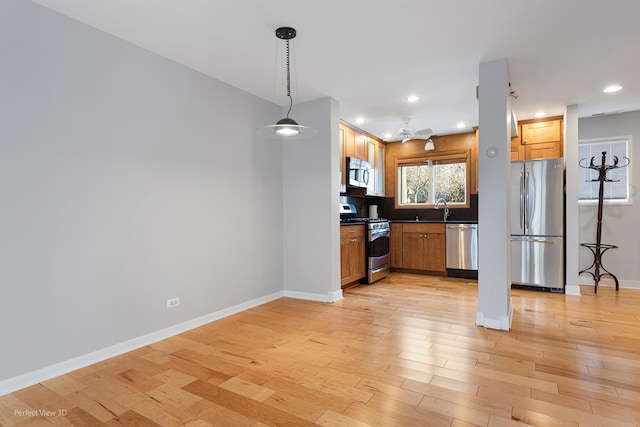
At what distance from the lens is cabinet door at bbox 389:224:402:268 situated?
598 cm

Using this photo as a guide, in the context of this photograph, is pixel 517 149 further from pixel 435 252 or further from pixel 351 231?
pixel 351 231

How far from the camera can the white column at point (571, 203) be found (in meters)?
4.41

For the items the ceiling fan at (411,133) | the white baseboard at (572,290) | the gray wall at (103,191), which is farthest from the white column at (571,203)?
the gray wall at (103,191)

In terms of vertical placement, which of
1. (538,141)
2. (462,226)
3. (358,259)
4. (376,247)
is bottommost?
(358,259)

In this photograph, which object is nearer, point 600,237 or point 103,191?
point 103,191

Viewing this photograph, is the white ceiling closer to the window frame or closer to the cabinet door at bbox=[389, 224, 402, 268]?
the window frame

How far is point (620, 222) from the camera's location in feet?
15.6

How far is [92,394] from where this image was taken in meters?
2.03

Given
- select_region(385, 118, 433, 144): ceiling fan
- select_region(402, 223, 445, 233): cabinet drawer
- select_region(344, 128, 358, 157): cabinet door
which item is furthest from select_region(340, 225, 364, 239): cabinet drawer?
select_region(385, 118, 433, 144): ceiling fan

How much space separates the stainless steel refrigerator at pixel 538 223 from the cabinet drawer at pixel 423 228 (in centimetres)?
116

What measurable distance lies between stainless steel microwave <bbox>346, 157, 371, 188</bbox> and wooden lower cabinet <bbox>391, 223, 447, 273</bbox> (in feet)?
3.97

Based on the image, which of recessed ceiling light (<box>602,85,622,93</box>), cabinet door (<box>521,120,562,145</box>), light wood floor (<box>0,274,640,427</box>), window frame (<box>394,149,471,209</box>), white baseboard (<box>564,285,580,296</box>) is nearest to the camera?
light wood floor (<box>0,274,640,427</box>)

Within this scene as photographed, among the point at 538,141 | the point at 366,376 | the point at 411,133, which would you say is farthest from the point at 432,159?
the point at 366,376

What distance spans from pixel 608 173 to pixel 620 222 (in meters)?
0.73
